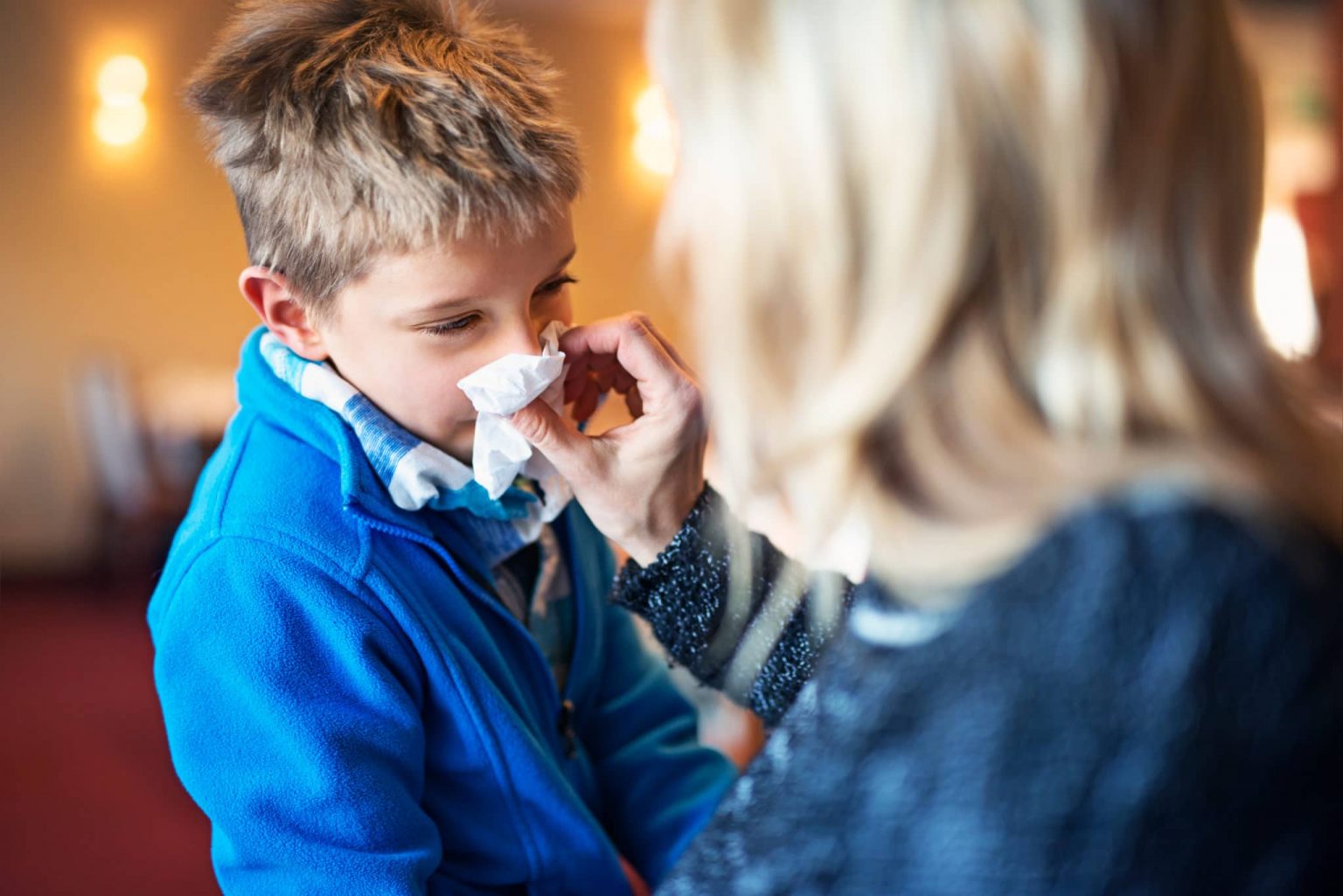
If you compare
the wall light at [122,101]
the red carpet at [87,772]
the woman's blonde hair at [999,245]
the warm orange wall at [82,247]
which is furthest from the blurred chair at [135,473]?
the woman's blonde hair at [999,245]

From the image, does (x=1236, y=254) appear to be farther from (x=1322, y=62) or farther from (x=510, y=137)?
(x=1322, y=62)

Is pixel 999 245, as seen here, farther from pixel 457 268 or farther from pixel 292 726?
pixel 292 726

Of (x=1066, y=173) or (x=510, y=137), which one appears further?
(x=510, y=137)

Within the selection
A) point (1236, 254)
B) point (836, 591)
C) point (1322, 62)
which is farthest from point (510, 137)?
point (1322, 62)

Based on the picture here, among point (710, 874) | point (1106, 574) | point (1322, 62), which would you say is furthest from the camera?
point (1322, 62)

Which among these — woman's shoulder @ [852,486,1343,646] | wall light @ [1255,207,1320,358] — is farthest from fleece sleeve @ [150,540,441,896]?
wall light @ [1255,207,1320,358]

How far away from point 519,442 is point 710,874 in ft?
1.47

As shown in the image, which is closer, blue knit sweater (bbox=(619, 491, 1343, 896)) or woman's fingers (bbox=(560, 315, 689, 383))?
blue knit sweater (bbox=(619, 491, 1343, 896))

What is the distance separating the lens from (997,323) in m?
0.74

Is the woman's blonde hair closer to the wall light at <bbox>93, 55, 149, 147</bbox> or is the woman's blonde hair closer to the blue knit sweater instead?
the blue knit sweater

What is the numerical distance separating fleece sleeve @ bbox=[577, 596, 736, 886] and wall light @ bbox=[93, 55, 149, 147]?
5.61m

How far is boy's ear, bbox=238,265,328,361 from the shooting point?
3.79 ft

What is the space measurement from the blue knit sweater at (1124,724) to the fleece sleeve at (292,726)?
0.45m

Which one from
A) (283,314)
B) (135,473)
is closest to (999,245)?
(283,314)
